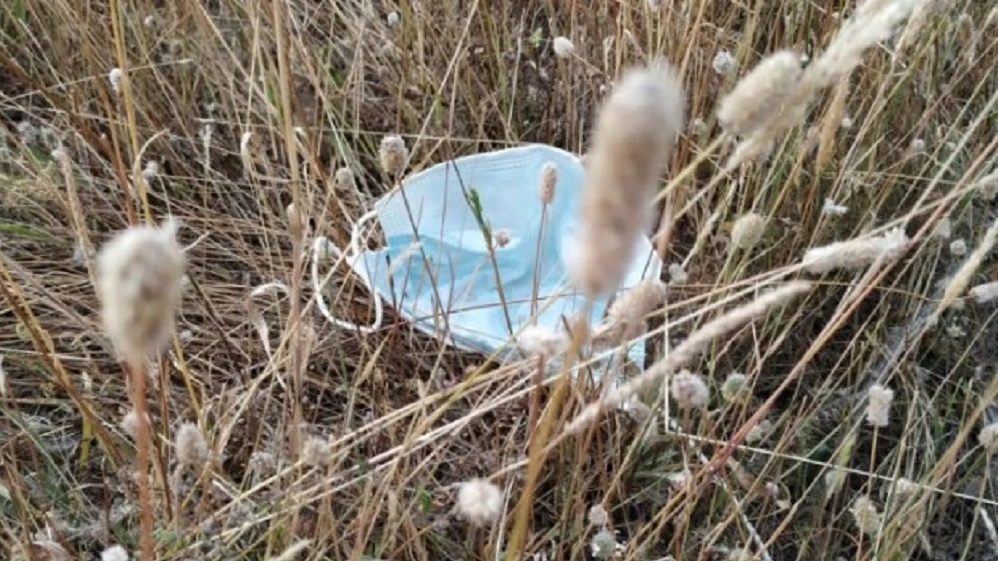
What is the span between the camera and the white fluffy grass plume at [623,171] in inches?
10.3

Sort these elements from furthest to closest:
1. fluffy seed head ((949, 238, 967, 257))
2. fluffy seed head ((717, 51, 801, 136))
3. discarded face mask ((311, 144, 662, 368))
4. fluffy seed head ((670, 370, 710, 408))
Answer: discarded face mask ((311, 144, 662, 368)) → fluffy seed head ((949, 238, 967, 257)) → fluffy seed head ((670, 370, 710, 408)) → fluffy seed head ((717, 51, 801, 136))

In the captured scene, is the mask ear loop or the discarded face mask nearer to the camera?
the mask ear loop

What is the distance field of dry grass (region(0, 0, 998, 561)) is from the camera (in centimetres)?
84

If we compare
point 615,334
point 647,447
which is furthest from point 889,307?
point 615,334

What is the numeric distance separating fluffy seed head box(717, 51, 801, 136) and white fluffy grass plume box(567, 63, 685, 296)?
0.17m

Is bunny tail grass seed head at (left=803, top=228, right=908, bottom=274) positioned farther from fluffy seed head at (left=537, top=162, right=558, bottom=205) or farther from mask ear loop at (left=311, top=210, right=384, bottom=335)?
mask ear loop at (left=311, top=210, right=384, bottom=335)

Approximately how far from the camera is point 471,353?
48.5 inches

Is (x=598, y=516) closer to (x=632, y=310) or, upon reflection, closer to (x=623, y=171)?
(x=632, y=310)

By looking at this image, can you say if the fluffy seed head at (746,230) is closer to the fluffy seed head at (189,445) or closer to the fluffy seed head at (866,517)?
the fluffy seed head at (866,517)

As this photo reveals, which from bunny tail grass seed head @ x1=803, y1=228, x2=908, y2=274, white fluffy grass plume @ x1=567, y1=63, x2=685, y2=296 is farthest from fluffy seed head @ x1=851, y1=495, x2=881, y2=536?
white fluffy grass plume @ x1=567, y1=63, x2=685, y2=296

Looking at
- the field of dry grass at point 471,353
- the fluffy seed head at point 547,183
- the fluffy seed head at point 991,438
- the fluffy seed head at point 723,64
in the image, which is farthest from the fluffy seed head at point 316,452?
the fluffy seed head at point 723,64

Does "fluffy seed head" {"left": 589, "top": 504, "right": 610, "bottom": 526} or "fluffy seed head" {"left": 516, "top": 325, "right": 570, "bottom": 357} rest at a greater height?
"fluffy seed head" {"left": 516, "top": 325, "right": 570, "bottom": 357}

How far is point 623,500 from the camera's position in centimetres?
102

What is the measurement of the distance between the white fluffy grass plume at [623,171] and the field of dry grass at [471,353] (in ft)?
0.81
